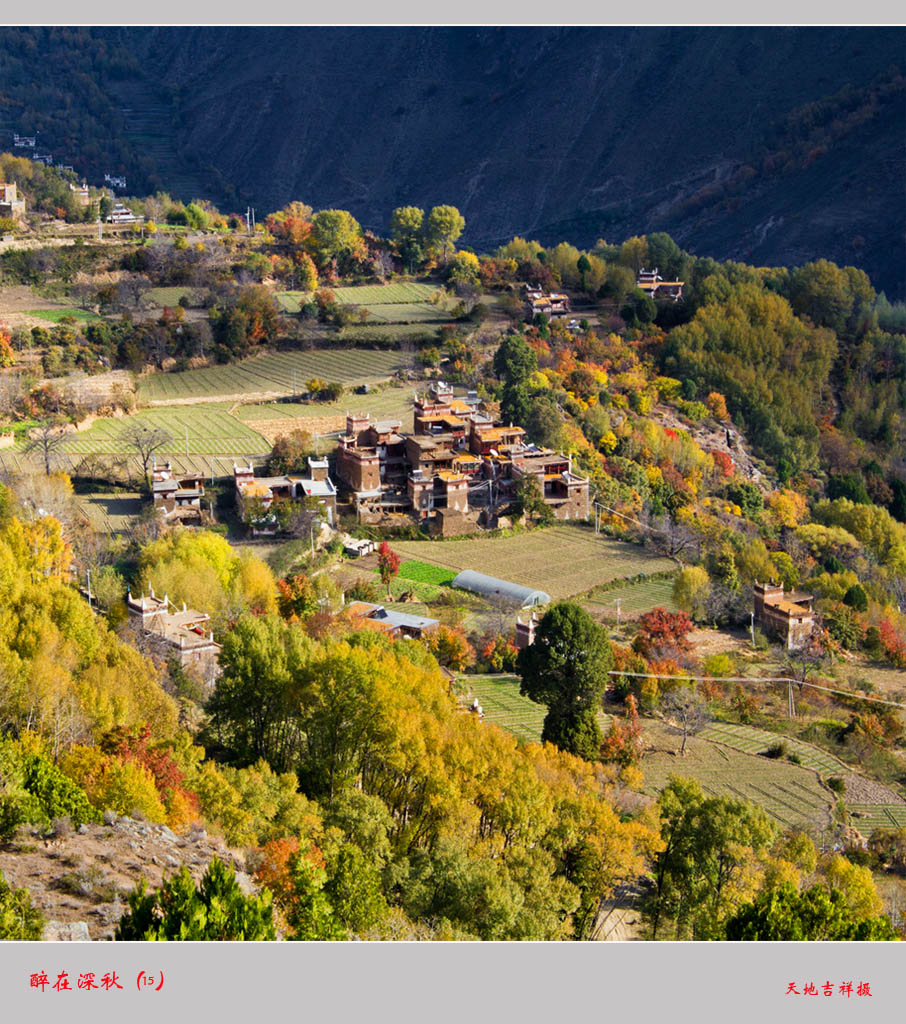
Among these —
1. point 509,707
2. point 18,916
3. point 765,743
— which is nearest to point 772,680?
point 765,743

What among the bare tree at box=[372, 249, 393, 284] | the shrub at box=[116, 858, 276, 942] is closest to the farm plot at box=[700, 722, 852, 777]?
the shrub at box=[116, 858, 276, 942]

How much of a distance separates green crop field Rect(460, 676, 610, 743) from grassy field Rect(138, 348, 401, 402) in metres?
15.3

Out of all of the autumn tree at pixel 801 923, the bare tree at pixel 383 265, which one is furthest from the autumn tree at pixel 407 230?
the autumn tree at pixel 801 923

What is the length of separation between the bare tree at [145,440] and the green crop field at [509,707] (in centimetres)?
951

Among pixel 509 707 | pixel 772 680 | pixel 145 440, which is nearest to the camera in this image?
pixel 509 707

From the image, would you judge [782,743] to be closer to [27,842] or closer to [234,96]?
[27,842]

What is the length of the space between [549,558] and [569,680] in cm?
870

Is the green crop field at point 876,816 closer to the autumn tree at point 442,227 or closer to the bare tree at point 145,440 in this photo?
the bare tree at point 145,440

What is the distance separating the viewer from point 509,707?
67.4 feet

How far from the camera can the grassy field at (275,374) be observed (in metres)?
34.9

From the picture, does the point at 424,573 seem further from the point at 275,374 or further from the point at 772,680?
the point at 275,374

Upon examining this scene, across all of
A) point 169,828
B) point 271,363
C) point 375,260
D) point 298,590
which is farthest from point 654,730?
point 375,260

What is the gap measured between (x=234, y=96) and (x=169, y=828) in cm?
10114

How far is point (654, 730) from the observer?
20438 mm
